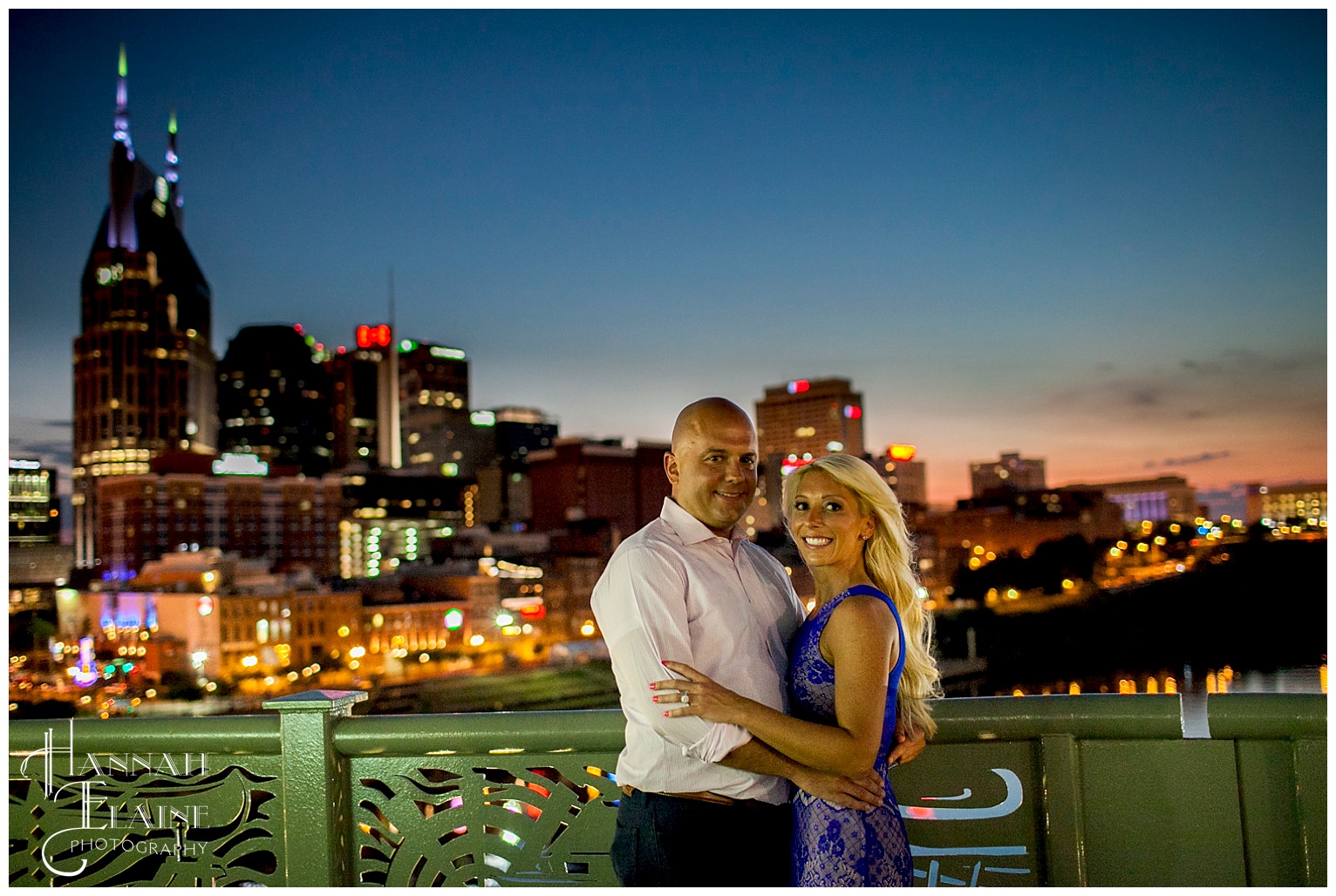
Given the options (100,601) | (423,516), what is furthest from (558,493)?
(100,601)

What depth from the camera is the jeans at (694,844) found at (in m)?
1.78

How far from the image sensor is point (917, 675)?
197 centimetres

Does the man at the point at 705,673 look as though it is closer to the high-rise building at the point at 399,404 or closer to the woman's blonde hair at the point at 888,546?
the woman's blonde hair at the point at 888,546

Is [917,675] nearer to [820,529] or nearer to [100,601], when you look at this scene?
[820,529]

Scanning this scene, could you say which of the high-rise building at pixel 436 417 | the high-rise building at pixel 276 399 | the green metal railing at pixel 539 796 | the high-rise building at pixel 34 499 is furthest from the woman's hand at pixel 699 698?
the high-rise building at pixel 276 399

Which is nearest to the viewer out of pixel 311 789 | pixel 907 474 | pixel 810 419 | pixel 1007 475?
pixel 311 789

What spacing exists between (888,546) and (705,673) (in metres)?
0.46

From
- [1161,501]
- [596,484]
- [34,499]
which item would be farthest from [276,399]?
[1161,501]

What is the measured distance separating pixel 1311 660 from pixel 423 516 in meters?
64.9

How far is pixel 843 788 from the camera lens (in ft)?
5.64

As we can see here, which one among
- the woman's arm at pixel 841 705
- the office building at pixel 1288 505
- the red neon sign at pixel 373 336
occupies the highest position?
the red neon sign at pixel 373 336

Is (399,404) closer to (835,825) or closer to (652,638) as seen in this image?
(652,638)

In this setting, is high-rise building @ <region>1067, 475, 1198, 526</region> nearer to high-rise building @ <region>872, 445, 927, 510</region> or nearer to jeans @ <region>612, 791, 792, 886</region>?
high-rise building @ <region>872, 445, 927, 510</region>

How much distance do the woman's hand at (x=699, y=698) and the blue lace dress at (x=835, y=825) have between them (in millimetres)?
168
